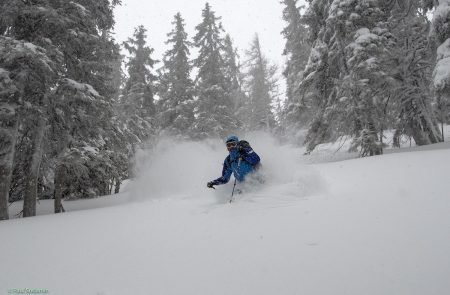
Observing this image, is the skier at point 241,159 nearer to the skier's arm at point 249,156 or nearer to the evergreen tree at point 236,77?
the skier's arm at point 249,156

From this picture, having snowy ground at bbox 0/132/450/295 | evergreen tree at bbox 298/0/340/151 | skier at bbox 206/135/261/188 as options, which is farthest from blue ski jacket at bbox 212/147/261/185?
evergreen tree at bbox 298/0/340/151

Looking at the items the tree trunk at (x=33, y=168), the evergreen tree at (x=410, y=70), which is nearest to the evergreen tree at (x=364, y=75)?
the evergreen tree at (x=410, y=70)

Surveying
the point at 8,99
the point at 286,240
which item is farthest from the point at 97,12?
the point at 286,240

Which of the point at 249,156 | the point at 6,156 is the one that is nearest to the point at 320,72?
the point at 249,156

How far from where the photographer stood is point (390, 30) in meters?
14.9

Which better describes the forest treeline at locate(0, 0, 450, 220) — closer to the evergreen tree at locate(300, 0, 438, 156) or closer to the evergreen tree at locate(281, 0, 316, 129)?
the evergreen tree at locate(300, 0, 438, 156)

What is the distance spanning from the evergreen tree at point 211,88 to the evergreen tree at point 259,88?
12182mm

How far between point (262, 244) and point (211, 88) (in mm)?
23695

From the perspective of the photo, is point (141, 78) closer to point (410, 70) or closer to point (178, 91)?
point (178, 91)

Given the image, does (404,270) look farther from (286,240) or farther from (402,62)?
(402,62)

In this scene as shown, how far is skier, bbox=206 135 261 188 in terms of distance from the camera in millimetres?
6961

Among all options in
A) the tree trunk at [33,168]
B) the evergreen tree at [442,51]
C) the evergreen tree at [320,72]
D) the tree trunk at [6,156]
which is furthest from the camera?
the evergreen tree at [320,72]

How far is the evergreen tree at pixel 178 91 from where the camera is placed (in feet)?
85.9

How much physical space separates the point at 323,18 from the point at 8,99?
47.3 ft
